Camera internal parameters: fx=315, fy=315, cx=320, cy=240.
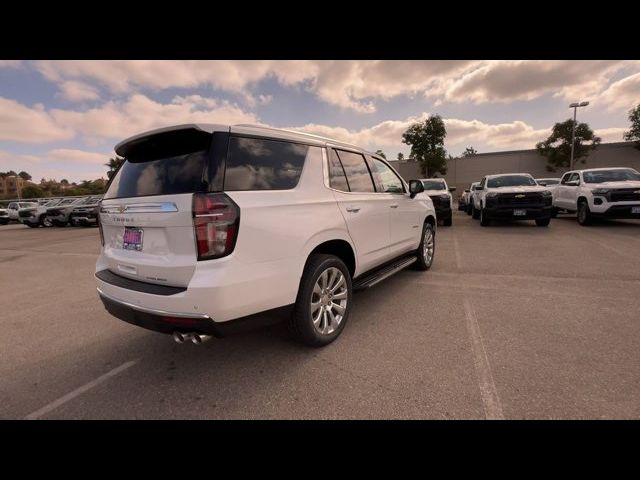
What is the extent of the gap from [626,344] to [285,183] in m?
3.32

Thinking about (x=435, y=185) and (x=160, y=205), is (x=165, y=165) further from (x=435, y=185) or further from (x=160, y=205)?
(x=435, y=185)

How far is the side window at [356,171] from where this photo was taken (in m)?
3.42

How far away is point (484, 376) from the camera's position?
240cm

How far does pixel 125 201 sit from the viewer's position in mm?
2479

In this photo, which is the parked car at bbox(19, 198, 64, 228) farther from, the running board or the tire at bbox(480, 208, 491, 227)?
the tire at bbox(480, 208, 491, 227)

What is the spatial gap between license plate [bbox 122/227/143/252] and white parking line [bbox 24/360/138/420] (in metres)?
1.09

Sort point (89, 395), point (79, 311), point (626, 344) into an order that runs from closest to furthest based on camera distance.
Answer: point (89, 395)
point (626, 344)
point (79, 311)

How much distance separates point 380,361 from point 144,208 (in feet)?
7.30

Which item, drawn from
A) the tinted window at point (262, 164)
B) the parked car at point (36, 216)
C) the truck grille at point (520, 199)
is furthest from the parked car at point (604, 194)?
the parked car at point (36, 216)

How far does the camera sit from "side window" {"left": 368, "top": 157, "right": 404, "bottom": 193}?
13.4ft
